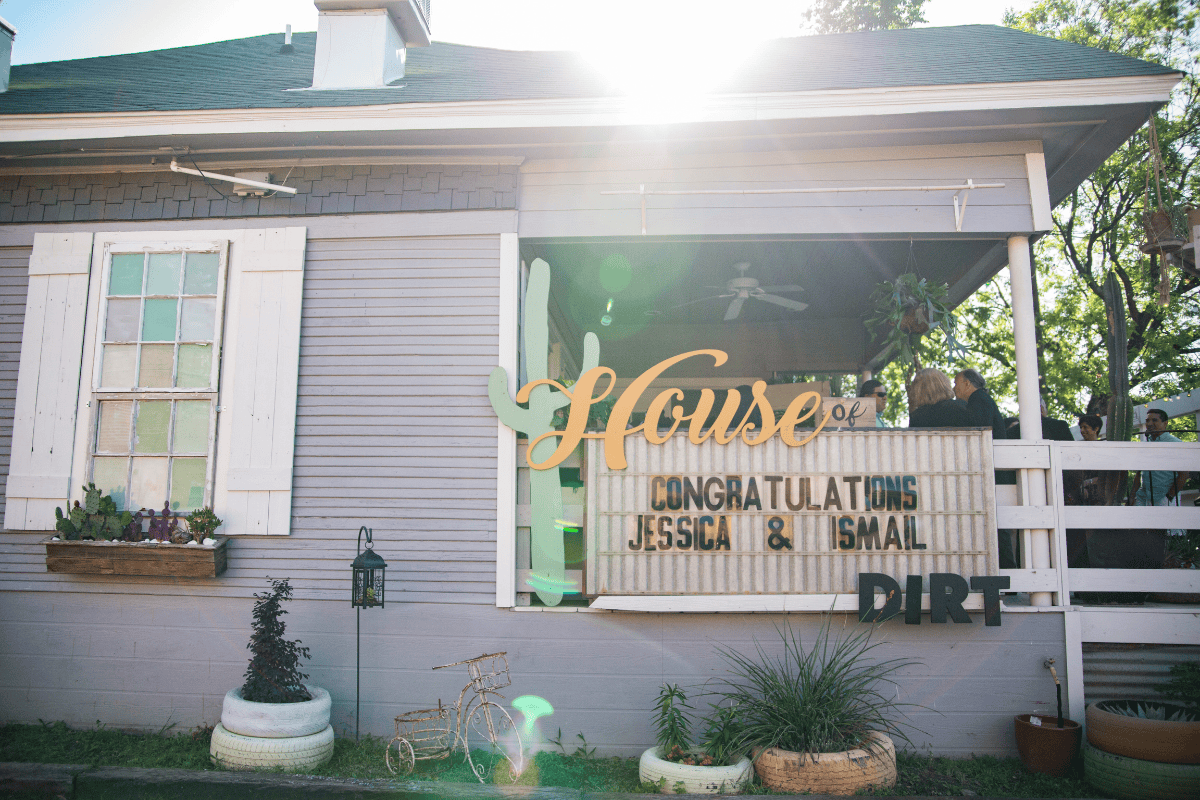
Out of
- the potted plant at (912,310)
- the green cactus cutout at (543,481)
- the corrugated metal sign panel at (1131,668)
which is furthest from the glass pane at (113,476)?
the corrugated metal sign panel at (1131,668)

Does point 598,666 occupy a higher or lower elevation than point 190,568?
lower

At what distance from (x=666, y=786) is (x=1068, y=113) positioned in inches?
200

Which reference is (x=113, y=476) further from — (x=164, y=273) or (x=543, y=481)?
(x=543, y=481)

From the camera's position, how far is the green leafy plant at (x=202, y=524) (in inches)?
207

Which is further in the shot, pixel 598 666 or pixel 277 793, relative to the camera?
pixel 598 666

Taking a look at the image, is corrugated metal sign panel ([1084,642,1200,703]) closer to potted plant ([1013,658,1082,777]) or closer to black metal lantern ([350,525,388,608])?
potted plant ([1013,658,1082,777])

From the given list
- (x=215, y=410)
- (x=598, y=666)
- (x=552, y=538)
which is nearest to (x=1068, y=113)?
(x=552, y=538)

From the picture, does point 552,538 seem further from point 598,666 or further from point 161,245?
point 161,245

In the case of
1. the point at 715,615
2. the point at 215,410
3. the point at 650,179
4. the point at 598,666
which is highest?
the point at 650,179

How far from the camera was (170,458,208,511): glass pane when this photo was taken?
5512mm

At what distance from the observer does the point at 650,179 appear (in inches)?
226

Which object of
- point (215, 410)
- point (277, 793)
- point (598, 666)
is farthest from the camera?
point (215, 410)

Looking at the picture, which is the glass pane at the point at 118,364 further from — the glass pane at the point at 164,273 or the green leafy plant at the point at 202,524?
the green leafy plant at the point at 202,524

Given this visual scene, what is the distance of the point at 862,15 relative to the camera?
20984mm
